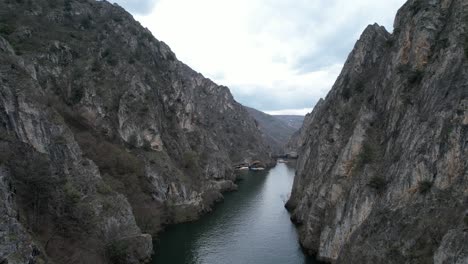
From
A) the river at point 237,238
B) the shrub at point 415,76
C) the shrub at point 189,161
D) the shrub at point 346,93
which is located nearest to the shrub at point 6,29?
the shrub at point 189,161

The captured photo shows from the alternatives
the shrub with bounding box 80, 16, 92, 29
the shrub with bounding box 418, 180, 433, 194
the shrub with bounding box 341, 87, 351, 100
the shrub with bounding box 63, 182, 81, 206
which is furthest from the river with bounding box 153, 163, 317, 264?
the shrub with bounding box 80, 16, 92, 29

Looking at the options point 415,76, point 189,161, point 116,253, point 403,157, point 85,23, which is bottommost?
point 116,253

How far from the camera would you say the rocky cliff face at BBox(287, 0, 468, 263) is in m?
31.1

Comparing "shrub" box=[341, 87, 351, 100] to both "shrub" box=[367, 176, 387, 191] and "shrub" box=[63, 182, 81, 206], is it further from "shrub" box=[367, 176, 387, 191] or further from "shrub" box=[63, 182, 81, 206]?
"shrub" box=[63, 182, 81, 206]

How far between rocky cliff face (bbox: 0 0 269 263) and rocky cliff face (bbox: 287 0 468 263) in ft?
80.9

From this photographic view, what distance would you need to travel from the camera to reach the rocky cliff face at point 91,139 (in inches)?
1523

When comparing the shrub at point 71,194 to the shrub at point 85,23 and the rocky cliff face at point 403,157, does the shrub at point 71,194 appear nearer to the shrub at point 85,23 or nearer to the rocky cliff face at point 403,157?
the rocky cliff face at point 403,157

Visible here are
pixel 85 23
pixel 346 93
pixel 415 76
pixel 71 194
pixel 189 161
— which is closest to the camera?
pixel 71 194

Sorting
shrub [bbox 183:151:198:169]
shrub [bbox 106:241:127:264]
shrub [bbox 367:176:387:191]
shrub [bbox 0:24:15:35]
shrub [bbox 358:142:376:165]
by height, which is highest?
shrub [bbox 0:24:15:35]

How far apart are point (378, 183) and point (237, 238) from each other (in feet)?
83.2

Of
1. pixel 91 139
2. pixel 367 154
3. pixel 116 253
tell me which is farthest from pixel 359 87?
pixel 91 139

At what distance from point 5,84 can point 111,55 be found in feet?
119

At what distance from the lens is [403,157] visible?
3816cm

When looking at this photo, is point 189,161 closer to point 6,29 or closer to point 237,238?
point 237,238
